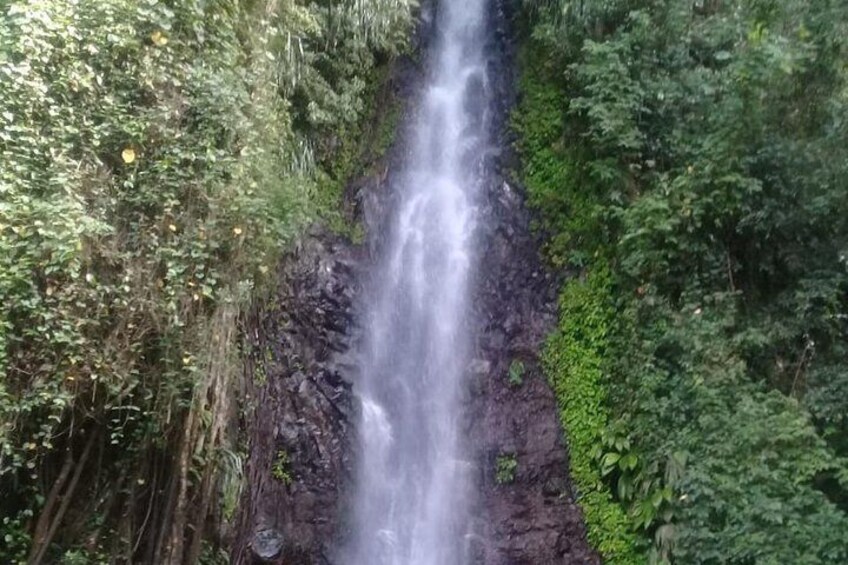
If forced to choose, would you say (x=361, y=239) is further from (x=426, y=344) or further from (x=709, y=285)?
(x=709, y=285)

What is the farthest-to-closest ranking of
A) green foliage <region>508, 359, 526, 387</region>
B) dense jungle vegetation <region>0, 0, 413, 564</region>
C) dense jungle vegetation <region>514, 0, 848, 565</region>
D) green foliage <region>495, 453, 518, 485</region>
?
green foliage <region>508, 359, 526, 387</region>, green foliage <region>495, 453, 518, 485</region>, dense jungle vegetation <region>514, 0, 848, 565</region>, dense jungle vegetation <region>0, 0, 413, 564</region>

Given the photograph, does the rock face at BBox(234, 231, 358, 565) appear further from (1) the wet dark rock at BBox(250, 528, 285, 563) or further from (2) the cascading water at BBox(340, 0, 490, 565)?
(2) the cascading water at BBox(340, 0, 490, 565)

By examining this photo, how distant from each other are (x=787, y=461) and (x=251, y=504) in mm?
4741

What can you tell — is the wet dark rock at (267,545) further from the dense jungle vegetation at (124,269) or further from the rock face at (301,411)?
the dense jungle vegetation at (124,269)

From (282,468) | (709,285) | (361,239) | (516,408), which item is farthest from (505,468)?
(361,239)

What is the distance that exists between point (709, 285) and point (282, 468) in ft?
16.6

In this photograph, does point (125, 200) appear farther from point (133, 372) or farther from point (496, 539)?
point (496, 539)

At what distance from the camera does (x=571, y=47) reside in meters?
10.4

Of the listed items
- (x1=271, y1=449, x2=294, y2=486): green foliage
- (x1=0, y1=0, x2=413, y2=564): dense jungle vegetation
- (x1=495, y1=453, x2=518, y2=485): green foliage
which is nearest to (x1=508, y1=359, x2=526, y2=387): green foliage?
(x1=495, y1=453, x2=518, y2=485): green foliage

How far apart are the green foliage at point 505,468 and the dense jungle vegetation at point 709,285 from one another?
710mm

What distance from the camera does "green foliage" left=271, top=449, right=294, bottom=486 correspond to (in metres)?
8.26

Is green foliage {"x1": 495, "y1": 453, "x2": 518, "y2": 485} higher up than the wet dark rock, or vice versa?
green foliage {"x1": 495, "y1": 453, "x2": 518, "y2": 485}

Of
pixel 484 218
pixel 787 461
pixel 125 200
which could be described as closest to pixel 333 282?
pixel 484 218

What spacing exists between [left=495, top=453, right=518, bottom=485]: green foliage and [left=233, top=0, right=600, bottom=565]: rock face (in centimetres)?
3
